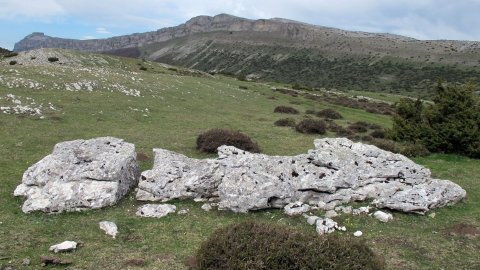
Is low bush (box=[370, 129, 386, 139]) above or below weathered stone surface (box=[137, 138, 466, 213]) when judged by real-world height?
below

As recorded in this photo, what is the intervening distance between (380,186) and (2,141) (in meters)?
22.5

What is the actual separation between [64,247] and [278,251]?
708cm

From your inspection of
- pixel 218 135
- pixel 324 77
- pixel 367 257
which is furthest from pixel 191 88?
pixel 324 77

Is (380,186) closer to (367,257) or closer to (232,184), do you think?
(232,184)

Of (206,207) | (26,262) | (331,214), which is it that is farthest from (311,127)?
(26,262)

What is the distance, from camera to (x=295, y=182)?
1833 cm

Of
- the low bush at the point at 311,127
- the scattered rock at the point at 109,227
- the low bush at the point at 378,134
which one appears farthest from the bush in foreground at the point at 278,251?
the low bush at the point at 378,134

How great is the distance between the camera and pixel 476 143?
1159 inches

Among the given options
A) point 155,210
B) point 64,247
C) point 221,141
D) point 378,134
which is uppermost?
point 221,141

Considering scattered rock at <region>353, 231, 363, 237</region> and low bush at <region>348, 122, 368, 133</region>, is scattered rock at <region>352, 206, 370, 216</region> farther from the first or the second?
low bush at <region>348, 122, 368, 133</region>

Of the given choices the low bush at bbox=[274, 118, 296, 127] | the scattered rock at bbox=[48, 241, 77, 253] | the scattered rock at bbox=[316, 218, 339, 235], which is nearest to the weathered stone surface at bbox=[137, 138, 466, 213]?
the scattered rock at bbox=[316, 218, 339, 235]

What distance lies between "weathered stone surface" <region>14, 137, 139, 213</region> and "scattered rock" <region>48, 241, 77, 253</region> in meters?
3.53

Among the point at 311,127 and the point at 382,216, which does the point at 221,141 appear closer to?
the point at 311,127

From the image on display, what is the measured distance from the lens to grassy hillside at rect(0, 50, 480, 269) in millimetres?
13625
